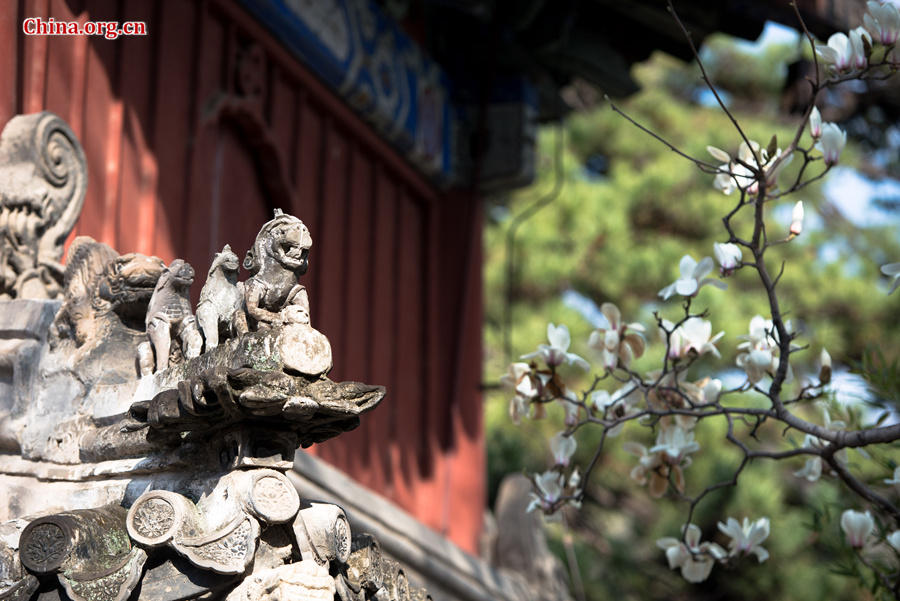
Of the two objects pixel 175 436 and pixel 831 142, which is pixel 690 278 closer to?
pixel 831 142

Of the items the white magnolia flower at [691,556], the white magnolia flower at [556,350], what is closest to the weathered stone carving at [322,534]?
the white magnolia flower at [556,350]

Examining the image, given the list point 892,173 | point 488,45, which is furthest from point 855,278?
point 488,45

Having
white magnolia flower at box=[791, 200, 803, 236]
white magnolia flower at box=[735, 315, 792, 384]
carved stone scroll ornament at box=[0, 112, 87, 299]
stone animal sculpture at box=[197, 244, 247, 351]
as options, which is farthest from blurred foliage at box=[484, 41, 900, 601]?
stone animal sculpture at box=[197, 244, 247, 351]

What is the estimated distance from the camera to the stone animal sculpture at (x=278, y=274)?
100.0 inches

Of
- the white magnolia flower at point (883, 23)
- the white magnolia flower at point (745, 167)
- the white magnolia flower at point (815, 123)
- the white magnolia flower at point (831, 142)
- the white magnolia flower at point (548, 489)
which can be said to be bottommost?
the white magnolia flower at point (548, 489)

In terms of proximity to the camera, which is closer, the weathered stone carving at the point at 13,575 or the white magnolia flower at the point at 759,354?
the weathered stone carving at the point at 13,575

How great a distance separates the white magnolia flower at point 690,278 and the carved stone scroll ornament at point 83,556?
178cm

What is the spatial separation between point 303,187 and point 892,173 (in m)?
10.3

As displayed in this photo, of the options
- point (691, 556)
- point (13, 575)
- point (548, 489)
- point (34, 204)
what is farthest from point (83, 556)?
point (691, 556)

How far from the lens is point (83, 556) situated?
7.99 ft

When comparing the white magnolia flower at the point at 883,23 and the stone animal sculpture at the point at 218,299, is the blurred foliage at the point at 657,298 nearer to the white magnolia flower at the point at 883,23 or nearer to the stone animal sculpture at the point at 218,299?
the white magnolia flower at the point at 883,23

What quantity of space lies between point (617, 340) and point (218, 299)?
1651mm

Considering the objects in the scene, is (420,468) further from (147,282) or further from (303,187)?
(147,282)

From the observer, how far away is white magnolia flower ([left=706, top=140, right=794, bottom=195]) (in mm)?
3658
